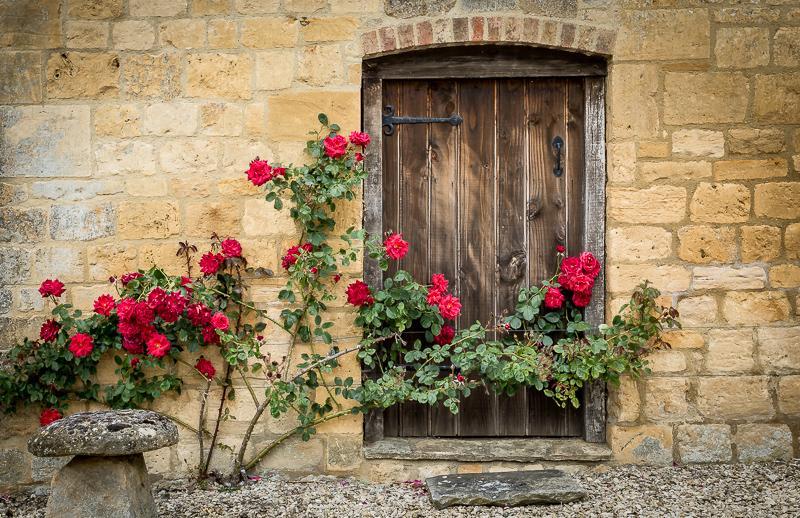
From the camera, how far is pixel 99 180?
13.6ft

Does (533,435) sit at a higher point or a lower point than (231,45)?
lower

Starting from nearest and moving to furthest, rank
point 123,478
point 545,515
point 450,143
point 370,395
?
point 123,478 → point 545,515 → point 370,395 → point 450,143

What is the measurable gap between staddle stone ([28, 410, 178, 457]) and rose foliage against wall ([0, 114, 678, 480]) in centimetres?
59

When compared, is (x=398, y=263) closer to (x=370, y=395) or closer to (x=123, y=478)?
(x=370, y=395)

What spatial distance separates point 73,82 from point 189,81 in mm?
608

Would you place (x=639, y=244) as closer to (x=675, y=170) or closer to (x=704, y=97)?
(x=675, y=170)

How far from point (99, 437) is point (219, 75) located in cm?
194

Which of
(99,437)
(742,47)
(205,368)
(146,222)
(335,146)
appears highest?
(742,47)

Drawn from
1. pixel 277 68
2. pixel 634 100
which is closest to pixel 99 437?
pixel 277 68

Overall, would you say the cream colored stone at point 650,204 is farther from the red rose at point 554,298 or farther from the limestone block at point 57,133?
the limestone block at point 57,133

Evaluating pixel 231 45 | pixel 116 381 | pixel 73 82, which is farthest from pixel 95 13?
pixel 116 381

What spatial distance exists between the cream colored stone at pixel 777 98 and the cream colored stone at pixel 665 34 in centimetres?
34

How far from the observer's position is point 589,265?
13.5ft

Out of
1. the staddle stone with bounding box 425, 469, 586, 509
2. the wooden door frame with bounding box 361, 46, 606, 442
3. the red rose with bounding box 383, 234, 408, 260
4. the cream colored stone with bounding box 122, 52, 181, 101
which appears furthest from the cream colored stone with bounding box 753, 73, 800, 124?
the cream colored stone with bounding box 122, 52, 181, 101
